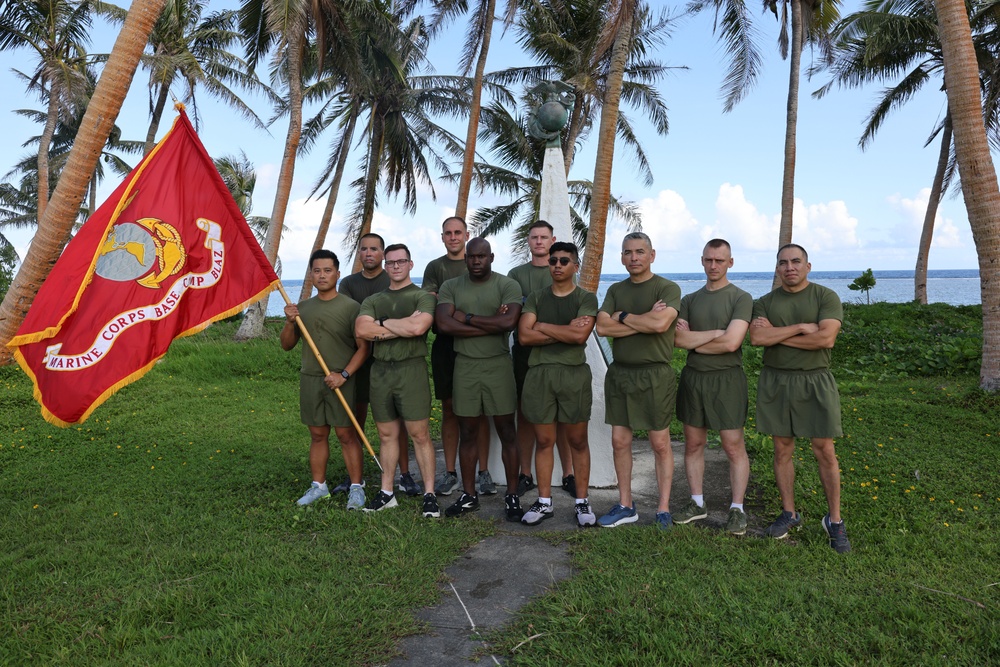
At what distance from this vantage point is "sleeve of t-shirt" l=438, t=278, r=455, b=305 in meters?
5.22

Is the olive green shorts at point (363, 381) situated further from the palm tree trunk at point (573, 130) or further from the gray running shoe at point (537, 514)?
the palm tree trunk at point (573, 130)

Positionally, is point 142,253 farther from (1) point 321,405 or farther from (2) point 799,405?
(2) point 799,405

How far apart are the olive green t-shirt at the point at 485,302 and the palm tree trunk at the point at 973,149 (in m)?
5.84

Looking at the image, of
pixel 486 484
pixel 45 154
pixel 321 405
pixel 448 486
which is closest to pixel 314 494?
pixel 321 405

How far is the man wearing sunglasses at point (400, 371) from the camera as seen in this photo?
5172 mm

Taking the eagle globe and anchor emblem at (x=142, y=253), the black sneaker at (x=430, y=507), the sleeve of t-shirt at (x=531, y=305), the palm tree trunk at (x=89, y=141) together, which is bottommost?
the black sneaker at (x=430, y=507)

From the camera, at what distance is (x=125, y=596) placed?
383 cm

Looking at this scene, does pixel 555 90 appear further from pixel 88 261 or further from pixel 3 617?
pixel 3 617

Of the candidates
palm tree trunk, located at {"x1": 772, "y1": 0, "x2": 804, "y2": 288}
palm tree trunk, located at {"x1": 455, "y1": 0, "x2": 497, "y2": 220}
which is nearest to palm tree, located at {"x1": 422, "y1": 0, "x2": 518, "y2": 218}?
palm tree trunk, located at {"x1": 455, "y1": 0, "x2": 497, "y2": 220}

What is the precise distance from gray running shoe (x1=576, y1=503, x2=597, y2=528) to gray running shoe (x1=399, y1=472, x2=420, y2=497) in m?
1.41

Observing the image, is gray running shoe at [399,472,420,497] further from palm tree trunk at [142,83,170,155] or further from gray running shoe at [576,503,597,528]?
palm tree trunk at [142,83,170,155]

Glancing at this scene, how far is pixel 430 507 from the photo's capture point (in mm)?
5137

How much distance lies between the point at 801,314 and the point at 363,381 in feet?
10.8

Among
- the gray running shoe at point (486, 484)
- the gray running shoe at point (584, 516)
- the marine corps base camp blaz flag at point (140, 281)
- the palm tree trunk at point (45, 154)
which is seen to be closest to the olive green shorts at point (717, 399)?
the gray running shoe at point (584, 516)
